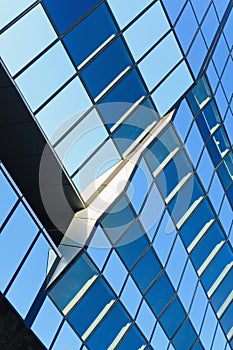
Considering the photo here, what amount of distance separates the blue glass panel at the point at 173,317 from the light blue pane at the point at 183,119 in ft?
24.4

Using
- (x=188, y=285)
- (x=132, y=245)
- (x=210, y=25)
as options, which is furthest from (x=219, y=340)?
(x=210, y=25)

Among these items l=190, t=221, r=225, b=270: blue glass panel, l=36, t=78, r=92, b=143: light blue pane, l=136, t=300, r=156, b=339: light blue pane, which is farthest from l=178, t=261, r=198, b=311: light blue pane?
l=36, t=78, r=92, b=143: light blue pane

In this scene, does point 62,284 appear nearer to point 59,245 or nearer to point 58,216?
point 59,245

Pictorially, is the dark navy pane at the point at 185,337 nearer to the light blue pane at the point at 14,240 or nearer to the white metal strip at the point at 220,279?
the white metal strip at the point at 220,279

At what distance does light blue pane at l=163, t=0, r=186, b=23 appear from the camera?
23.1 metres

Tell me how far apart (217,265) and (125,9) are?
1421 centimetres

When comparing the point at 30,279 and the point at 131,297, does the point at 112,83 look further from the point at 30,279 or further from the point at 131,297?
the point at 131,297

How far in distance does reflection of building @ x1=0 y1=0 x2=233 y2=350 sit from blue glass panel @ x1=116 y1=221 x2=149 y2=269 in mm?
73

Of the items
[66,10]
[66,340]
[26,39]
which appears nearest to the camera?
[26,39]

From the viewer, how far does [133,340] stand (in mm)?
21594

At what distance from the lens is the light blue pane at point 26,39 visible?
14.8 metres

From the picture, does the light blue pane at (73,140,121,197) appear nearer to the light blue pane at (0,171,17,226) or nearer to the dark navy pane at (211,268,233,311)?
the light blue pane at (0,171,17,226)

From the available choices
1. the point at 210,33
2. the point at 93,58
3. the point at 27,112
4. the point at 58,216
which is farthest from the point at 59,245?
the point at 210,33

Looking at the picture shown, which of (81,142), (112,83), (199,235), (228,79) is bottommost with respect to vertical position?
(199,235)
